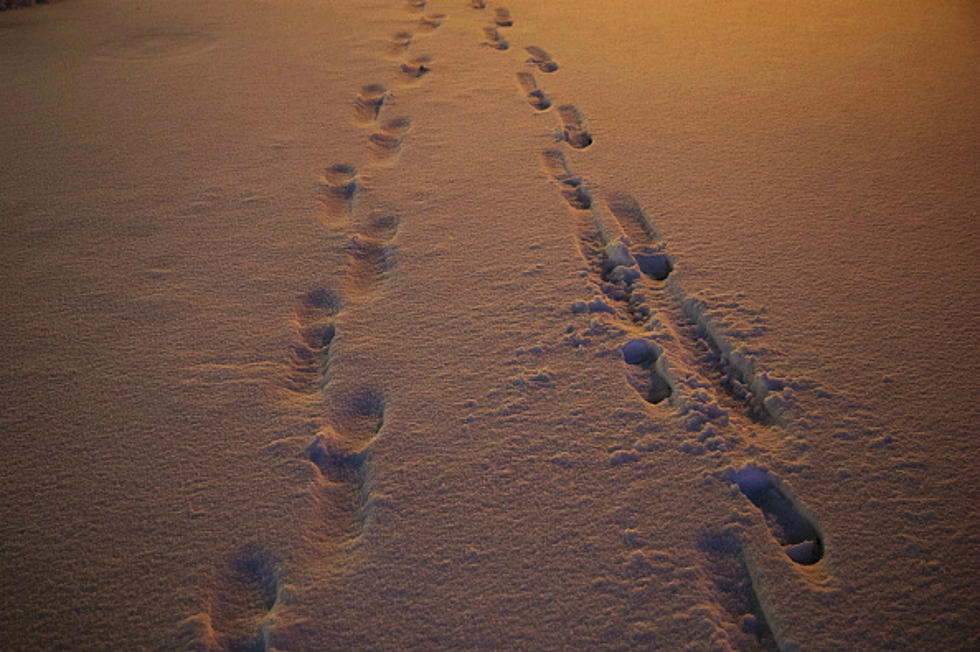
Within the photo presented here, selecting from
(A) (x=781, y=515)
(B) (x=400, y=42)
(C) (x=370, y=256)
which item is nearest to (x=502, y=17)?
(B) (x=400, y=42)

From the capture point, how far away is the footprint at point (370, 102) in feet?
6.77

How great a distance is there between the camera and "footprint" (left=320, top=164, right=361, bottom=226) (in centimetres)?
161

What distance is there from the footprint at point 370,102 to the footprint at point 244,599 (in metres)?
1.58

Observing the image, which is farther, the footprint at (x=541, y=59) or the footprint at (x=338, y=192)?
the footprint at (x=541, y=59)

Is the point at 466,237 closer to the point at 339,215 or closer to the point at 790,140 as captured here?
the point at 339,215

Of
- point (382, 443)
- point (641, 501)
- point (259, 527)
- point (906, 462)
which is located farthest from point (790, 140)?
point (259, 527)

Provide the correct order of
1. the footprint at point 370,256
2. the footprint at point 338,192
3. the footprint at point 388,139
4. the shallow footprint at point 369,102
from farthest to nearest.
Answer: the shallow footprint at point 369,102 < the footprint at point 388,139 < the footprint at point 338,192 < the footprint at point 370,256

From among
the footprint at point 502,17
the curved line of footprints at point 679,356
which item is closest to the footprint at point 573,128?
the curved line of footprints at point 679,356

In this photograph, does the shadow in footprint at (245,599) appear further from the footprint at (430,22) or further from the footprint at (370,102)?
the footprint at (430,22)

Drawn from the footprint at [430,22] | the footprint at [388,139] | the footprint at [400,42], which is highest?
the footprint at [430,22]

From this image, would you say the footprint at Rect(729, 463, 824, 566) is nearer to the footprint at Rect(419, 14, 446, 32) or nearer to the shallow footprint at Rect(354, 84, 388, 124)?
the shallow footprint at Rect(354, 84, 388, 124)

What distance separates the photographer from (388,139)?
6.34 feet

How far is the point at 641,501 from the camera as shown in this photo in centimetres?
94

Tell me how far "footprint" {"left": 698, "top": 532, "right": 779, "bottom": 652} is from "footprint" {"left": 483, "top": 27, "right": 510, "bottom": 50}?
2254 mm
